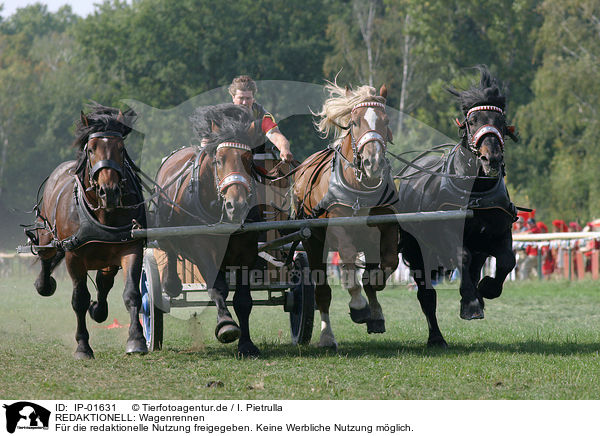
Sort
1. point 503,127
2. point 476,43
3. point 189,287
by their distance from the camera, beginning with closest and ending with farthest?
point 503,127 < point 189,287 < point 476,43

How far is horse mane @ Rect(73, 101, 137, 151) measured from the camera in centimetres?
709

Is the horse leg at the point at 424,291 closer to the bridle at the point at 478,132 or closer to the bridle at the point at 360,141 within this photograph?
the bridle at the point at 360,141

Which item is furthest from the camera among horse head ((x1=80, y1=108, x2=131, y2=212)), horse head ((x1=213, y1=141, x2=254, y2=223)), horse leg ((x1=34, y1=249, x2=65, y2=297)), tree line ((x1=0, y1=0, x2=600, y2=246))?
tree line ((x1=0, y1=0, x2=600, y2=246))

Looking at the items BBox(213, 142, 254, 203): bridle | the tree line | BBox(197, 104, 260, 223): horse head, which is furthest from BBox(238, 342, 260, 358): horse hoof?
the tree line

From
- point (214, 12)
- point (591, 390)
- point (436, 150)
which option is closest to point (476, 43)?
point (214, 12)

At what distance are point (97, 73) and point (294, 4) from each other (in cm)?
1010

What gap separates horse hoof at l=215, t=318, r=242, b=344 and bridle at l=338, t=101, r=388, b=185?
1590mm

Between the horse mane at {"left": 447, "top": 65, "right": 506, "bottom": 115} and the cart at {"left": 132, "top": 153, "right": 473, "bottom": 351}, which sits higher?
the horse mane at {"left": 447, "top": 65, "right": 506, "bottom": 115}

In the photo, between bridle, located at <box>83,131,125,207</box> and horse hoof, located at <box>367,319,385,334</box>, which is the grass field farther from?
bridle, located at <box>83,131,125,207</box>

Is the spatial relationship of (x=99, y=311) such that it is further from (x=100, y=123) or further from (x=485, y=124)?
(x=485, y=124)

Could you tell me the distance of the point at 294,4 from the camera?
38.4m

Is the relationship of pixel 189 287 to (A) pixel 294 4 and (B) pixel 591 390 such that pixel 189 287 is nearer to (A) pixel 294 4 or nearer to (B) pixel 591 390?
(B) pixel 591 390
